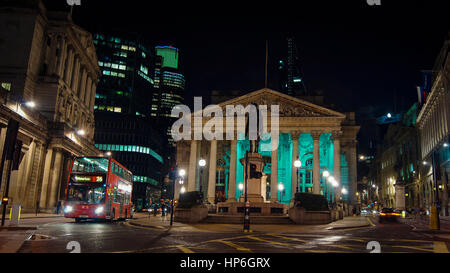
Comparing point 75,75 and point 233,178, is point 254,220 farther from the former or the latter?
point 75,75

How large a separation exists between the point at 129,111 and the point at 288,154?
8667 cm

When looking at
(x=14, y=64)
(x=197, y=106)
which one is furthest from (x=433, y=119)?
(x=14, y=64)

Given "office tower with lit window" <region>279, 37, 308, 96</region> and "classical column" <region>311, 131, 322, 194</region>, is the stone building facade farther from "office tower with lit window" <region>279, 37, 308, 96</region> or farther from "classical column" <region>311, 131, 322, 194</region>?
"office tower with lit window" <region>279, 37, 308, 96</region>

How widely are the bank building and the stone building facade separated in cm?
1773

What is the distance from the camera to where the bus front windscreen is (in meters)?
28.3

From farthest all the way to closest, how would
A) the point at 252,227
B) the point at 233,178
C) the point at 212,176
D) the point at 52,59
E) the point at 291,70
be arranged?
the point at 291,70, the point at 212,176, the point at 52,59, the point at 233,178, the point at 252,227

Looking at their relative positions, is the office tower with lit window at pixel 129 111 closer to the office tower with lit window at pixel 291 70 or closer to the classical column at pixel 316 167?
the office tower with lit window at pixel 291 70

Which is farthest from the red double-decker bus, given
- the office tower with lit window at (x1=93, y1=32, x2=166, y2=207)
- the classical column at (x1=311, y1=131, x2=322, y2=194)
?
the office tower with lit window at (x1=93, y1=32, x2=166, y2=207)

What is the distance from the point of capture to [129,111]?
134 m

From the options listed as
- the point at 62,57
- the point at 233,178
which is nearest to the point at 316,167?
the point at 233,178

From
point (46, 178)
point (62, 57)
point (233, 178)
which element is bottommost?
point (46, 178)

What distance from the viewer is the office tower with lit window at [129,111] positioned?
336ft
